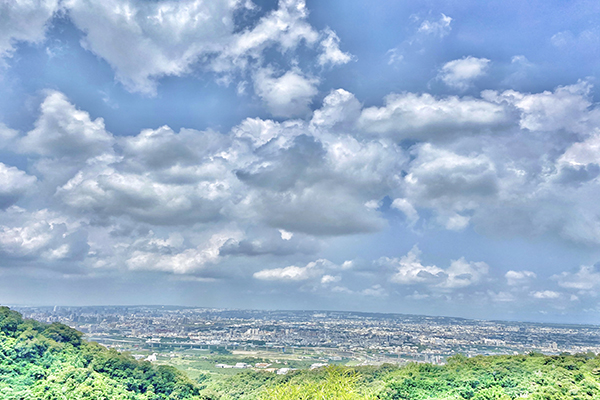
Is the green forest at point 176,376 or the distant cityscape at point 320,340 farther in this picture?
the distant cityscape at point 320,340

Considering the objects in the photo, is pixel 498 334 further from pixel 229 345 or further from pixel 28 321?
pixel 28 321

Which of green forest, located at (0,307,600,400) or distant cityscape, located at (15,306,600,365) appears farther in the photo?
distant cityscape, located at (15,306,600,365)

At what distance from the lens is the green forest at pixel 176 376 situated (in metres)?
29.8

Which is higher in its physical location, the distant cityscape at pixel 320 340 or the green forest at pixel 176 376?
the green forest at pixel 176 376

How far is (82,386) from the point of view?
1214 inches

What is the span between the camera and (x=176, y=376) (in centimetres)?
4081

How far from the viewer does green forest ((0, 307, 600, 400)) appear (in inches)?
1174

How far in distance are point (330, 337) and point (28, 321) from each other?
9543cm

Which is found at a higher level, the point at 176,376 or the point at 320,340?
the point at 176,376

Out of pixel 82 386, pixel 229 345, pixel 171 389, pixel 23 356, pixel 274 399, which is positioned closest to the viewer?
pixel 274 399

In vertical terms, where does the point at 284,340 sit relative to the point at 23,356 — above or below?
below

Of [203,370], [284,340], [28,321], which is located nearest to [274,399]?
[28,321]

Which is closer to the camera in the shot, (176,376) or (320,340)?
(176,376)

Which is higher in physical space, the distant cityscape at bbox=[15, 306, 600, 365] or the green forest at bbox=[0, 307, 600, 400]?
the green forest at bbox=[0, 307, 600, 400]
